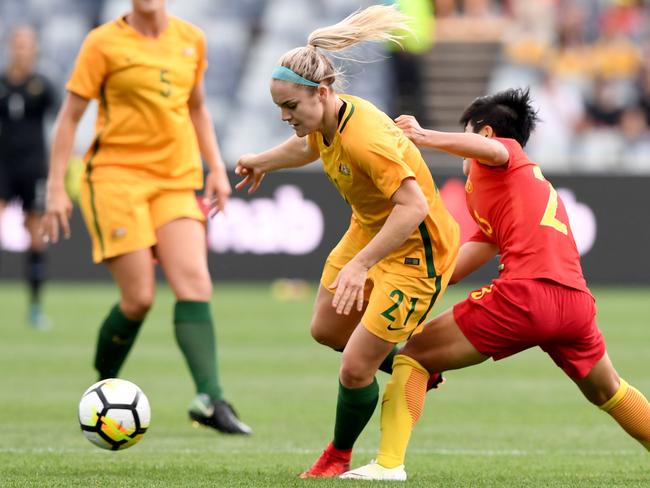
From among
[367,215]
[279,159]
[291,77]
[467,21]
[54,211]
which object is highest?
[291,77]

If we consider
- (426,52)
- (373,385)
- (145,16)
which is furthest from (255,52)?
(373,385)

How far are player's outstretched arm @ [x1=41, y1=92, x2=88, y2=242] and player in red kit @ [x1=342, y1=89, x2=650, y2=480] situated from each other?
2248 mm

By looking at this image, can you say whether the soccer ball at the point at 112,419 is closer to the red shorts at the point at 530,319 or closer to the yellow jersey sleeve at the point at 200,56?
the red shorts at the point at 530,319

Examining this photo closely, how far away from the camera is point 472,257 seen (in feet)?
18.1

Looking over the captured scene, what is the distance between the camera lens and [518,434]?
6789 mm

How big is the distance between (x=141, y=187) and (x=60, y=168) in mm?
420

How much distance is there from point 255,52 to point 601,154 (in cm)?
576

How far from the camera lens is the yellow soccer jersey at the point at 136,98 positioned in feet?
22.1

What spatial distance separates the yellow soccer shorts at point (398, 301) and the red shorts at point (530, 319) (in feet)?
0.49

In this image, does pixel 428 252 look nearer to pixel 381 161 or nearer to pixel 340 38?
pixel 381 161

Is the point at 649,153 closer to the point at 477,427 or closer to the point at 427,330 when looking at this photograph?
the point at 477,427

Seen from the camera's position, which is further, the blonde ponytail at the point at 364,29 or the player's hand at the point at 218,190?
the player's hand at the point at 218,190

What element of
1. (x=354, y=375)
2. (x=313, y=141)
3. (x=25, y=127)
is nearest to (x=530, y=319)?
(x=354, y=375)

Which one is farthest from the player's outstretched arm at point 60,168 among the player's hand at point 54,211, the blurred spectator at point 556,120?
the blurred spectator at point 556,120
